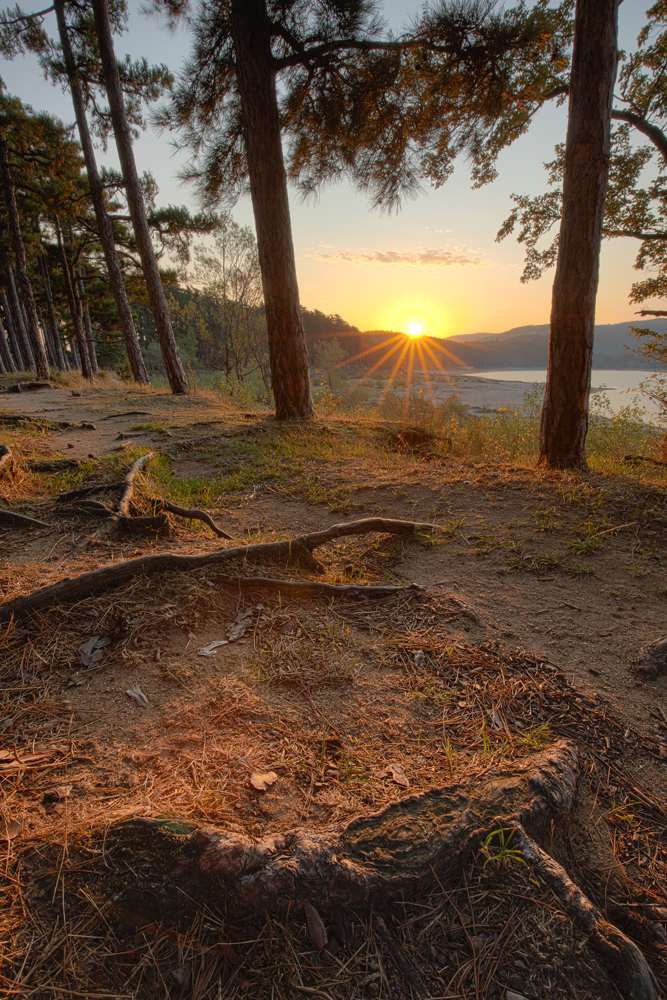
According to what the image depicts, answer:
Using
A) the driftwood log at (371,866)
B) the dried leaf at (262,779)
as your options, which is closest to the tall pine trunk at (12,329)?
the dried leaf at (262,779)

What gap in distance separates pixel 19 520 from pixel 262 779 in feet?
9.17

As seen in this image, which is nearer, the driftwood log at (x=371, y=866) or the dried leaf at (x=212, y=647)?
the driftwood log at (x=371, y=866)

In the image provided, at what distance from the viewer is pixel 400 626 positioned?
2.45 m

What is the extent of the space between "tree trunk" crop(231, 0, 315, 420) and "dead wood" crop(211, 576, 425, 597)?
5251 millimetres

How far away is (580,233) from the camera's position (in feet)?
15.0

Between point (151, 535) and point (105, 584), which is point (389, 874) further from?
point (151, 535)

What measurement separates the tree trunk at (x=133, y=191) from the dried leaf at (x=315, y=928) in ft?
38.7

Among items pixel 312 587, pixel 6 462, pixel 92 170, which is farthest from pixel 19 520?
pixel 92 170

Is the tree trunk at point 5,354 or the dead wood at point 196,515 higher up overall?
the tree trunk at point 5,354

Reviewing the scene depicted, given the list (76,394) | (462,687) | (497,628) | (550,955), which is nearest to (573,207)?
(497,628)

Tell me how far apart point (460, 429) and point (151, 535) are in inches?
241

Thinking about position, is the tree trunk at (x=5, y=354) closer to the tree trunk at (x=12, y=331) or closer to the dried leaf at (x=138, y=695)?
the tree trunk at (x=12, y=331)

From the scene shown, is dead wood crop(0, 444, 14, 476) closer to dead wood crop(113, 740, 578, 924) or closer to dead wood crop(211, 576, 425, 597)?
dead wood crop(211, 576, 425, 597)

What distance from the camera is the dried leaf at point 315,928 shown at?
1.13 m
